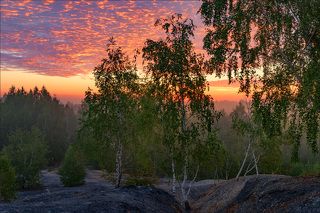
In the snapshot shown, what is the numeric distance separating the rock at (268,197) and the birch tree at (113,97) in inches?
443

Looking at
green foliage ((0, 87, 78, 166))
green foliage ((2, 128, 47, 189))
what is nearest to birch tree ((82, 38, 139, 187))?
green foliage ((2, 128, 47, 189))

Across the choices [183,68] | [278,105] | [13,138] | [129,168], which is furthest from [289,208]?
[13,138]

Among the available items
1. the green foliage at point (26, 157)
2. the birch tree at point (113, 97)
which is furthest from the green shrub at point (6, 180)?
the green foliage at point (26, 157)

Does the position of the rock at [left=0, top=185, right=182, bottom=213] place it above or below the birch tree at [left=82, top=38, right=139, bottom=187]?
below

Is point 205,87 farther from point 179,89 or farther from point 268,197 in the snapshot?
point 268,197

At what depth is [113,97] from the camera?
37.8 m

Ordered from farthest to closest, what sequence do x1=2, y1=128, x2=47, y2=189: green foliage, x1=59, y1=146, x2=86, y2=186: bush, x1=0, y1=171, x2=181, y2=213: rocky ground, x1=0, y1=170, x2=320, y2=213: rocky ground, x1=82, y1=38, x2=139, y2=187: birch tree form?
x1=2, y1=128, x2=47, y2=189: green foliage → x1=59, y1=146, x2=86, y2=186: bush → x1=82, y1=38, x2=139, y2=187: birch tree → x1=0, y1=171, x2=181, y2=213: rocky ground → x1=0, y1=170, x2=320, y2=213: rocky ground

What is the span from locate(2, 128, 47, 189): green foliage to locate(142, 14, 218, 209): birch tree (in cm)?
3905

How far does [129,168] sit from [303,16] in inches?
2017

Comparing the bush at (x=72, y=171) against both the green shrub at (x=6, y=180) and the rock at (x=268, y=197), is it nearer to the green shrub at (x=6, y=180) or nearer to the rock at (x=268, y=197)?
the green shrub at (x=6, y=180)

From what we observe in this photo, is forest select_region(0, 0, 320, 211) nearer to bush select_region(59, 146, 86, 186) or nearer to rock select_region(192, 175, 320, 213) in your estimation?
rock select_region(192, 175, 320, 213)

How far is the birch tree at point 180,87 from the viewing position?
89.9 ft

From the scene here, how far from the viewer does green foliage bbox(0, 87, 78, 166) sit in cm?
9356

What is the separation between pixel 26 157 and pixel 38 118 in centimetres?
4724
